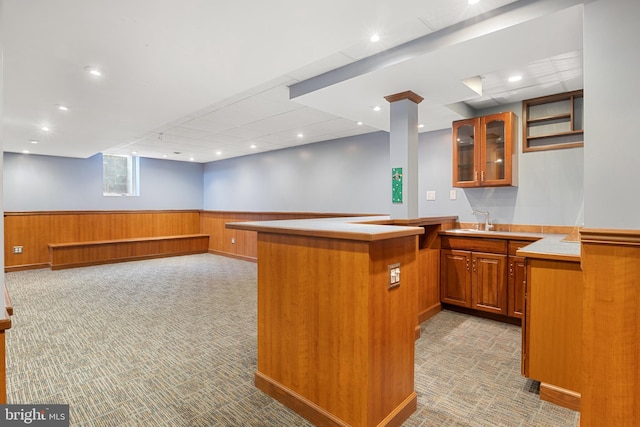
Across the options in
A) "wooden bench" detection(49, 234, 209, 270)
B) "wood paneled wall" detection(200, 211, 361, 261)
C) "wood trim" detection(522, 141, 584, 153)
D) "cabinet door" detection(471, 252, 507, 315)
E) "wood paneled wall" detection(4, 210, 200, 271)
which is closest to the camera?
"cabinet door" detection(471, 252, 507, 315)

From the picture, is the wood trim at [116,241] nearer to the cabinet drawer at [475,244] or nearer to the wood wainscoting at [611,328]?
the cabinet drawer at [475,244]

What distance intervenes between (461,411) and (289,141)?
16.7 feet

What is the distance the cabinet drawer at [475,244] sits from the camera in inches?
138

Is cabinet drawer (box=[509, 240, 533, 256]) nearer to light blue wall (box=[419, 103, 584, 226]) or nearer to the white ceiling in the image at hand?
light blue wall (box=[419, 103, 584, 226])

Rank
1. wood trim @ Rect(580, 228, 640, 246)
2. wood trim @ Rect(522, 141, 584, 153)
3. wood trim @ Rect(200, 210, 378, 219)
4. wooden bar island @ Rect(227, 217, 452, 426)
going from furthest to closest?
wood trim @ Rect(200, 210, 378, 219), wood trim @ Rect(522, 141, 584, 153), wooden bar island @ Rect(227, 217, 452, 426), wood trim @ Rect(580, 228, 640, 246)

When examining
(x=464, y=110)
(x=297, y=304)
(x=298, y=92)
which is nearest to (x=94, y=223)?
(x=298, y=92)

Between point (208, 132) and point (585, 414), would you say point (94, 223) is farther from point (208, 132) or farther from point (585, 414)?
point (585, 414)

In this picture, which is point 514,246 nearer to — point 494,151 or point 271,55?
point 494,151

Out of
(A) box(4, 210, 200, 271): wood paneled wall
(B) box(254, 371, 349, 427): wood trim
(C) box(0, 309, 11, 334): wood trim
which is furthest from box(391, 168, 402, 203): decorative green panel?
(A) box(4, 210, 200, 271): wood paneled wall

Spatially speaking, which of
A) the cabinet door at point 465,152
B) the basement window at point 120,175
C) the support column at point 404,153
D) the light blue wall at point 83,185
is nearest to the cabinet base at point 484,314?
the support column at point 404,153

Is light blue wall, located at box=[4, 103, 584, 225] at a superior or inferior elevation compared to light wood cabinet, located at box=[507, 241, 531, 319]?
superior

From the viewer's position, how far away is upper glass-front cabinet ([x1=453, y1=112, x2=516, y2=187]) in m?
3.87

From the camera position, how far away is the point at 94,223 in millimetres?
7105

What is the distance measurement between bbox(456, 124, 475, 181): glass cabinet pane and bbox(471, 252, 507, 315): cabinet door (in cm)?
107
